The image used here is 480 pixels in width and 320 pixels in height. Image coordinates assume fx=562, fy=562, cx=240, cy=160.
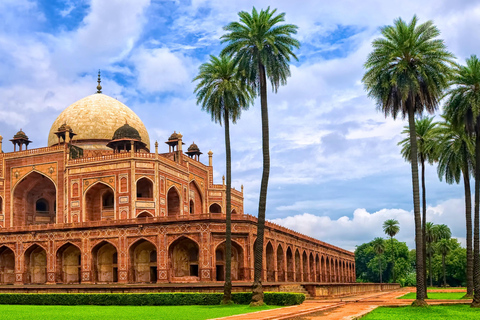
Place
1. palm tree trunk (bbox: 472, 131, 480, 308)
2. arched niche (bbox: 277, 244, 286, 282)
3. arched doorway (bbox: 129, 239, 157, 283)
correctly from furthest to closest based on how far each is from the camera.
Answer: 1. arched niche (bbox: 277, 244, 286, 282)
2. arched doorway (bbox: 129, 239, 157, 283)
3. palm tree trunk (bbox: 472, 131, 480, 308)

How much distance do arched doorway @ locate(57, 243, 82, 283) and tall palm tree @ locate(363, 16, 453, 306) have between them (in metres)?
31.2

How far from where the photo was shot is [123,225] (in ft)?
146

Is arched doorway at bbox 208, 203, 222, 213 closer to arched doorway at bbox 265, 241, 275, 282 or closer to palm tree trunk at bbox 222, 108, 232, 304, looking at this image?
arched doorway at bbox 265, 241, 275, 282

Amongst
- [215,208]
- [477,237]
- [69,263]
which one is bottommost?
[69,263]

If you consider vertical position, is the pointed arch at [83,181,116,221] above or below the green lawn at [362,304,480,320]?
above

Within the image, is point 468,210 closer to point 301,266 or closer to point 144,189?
point 301,266

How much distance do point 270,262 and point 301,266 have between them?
11244 millimetres

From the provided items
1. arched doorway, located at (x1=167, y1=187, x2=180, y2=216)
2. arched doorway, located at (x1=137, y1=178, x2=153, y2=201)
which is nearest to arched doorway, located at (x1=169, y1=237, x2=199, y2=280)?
arched doorway, located at (x1=137, y1=178, x2=153, y2=201)

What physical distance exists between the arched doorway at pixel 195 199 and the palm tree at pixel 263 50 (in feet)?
108

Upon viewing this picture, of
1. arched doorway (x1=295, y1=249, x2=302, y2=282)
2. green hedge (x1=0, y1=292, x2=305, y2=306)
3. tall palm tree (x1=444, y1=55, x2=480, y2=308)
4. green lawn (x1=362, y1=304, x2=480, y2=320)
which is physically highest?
tall palm tree (x1=444, y1=55, x2=480, y2=308)

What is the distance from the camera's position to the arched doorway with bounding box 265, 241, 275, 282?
47.3 metres

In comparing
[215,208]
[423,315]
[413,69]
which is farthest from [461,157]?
[215,208]

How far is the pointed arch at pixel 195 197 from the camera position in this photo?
60881 millimetres

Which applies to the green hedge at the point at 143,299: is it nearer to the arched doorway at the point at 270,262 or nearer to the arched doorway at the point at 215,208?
the arched doorway at the point at 270,262
